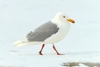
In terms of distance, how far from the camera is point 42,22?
7258 mm

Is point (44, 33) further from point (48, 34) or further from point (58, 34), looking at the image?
point (58, 34)

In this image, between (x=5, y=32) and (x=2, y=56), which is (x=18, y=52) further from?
(x=5, y=32)

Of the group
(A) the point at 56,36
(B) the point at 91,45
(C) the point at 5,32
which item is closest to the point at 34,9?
(C) the point at 5,32

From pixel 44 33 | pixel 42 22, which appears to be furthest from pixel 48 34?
pixel 42 22

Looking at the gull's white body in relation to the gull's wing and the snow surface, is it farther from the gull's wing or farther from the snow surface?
the snow surface

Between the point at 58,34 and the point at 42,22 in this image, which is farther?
the point at 42,22

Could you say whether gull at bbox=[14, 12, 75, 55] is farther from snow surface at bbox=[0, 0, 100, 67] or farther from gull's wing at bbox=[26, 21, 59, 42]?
snow surface at bbox=[0, 0, 100, 67]

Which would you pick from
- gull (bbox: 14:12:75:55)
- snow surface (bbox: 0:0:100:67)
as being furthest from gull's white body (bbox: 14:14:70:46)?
snow surface (bbox: 0:0:100:67)

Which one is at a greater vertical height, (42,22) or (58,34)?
(42,22)

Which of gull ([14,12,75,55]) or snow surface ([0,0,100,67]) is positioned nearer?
snow surface ([0,0,100,67])

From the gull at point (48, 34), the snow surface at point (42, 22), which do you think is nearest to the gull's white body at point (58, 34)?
the gull at point (48, 34)

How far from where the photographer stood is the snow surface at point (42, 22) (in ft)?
15.4

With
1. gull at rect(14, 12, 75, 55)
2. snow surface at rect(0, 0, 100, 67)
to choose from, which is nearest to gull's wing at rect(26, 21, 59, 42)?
gull at rect(14, 12, 75, 55)

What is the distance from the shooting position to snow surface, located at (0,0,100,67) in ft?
15.4
